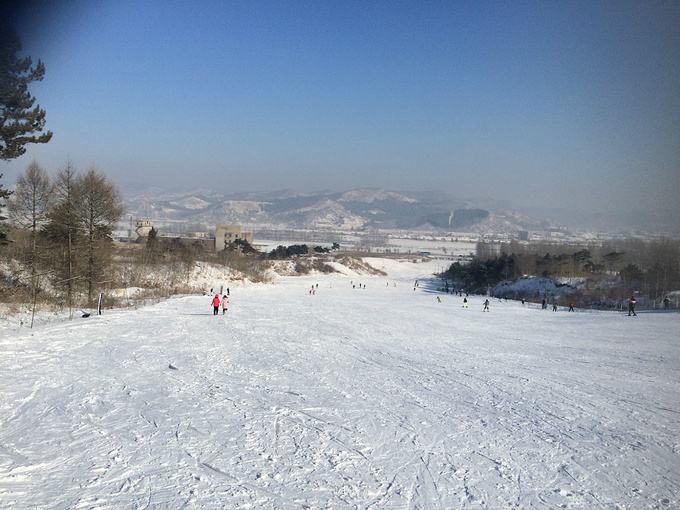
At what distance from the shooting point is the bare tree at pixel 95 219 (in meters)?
26.0

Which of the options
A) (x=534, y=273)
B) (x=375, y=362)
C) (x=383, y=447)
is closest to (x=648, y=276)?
(x=534, y=273)

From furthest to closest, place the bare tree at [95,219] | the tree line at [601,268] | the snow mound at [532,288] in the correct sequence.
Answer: the snow mound at [532,288] < the tree line at [601,268] < the bare tree at [95,219]

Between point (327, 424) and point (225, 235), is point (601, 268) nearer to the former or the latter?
point (327, 424)

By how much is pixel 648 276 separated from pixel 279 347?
40891 mm

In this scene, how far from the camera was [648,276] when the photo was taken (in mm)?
43250

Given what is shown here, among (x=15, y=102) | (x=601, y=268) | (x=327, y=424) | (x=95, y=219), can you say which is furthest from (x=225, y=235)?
(x=327, y=424)

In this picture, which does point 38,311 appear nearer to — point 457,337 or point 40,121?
point 40,121

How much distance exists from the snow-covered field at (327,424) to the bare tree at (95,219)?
33.0 ft

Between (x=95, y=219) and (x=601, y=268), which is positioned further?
(x=601, y=268)

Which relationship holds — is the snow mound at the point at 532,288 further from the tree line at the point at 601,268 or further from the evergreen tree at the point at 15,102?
the evergreen tree at the point at 15,102

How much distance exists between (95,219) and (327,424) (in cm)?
2308

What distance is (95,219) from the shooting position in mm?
26438

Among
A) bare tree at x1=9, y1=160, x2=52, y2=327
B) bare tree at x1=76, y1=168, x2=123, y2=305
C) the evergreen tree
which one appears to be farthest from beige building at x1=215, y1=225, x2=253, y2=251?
the evergreen tree

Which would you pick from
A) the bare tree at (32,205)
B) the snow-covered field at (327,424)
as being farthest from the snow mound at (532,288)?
the bare tree at (32,205)
